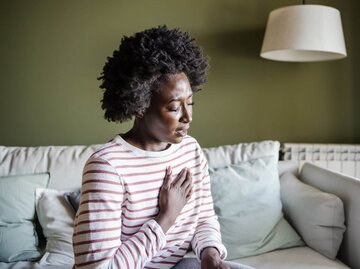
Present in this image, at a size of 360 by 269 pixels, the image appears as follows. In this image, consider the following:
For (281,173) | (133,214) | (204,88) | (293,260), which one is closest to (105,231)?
(133,214)

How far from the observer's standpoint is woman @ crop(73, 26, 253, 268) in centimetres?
93

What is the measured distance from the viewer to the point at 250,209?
1.81 m

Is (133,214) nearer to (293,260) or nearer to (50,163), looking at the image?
(293,260)

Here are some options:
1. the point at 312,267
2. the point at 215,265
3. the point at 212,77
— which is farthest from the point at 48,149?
the point at 312,267

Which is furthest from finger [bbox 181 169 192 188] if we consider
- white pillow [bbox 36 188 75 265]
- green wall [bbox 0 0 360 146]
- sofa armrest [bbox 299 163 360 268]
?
green wall [bbox 0 0 360 146]

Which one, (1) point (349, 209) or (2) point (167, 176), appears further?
(1) point (349, 209)

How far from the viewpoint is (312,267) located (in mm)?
1552

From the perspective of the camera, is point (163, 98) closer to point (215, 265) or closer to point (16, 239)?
point (215, 265)

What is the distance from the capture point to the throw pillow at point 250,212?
1.75 m

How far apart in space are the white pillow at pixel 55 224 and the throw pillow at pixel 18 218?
0.04m

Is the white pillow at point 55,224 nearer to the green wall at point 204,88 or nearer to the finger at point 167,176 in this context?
the green wall at point 204,88

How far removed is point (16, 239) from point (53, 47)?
3.77 feet

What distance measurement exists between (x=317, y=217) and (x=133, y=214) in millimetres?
1037

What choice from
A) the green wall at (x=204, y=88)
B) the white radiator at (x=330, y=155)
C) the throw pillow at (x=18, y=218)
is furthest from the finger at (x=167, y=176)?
the white radiator at (x=330, y=155)
